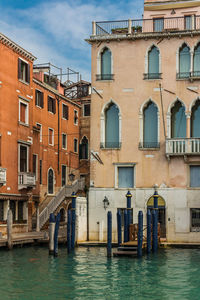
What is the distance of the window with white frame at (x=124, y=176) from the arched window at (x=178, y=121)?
2753 millimetres

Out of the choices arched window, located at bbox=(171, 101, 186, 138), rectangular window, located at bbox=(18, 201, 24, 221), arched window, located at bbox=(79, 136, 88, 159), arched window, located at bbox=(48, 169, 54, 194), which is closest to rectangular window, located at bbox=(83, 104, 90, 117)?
arched window, located at bbox=(79, 136, 88, 159)

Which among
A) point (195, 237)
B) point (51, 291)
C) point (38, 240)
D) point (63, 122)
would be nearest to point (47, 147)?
point (63, 122)

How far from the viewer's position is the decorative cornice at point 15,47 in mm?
31125

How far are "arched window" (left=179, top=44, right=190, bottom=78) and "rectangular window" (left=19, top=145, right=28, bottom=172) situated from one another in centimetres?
990

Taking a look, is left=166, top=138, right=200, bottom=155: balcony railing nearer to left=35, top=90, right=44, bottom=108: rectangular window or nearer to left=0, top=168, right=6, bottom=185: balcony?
left=0, top=168, right=6, bottom=185: balcony

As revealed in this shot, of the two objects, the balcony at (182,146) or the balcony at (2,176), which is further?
the balcony at (2,176)

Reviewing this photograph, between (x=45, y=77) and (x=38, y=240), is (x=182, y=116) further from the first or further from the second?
(x=45, y=77)

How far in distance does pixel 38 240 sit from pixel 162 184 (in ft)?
22.3

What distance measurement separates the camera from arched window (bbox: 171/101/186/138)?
29717 mm

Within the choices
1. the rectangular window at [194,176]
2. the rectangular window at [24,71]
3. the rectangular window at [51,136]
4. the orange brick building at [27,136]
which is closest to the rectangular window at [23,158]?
the orange brick building at [27,136]

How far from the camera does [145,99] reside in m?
30.1

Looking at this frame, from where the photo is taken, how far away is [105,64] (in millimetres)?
30859

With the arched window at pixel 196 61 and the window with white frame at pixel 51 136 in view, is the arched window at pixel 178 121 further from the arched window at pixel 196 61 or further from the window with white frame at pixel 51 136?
the window with white frame at pixel 51 136

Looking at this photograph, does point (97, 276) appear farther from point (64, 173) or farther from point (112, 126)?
point (64, 173)
